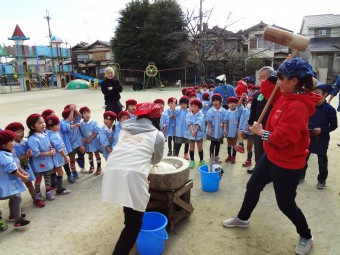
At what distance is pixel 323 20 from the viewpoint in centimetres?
3172

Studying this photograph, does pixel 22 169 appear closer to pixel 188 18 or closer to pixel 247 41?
pixel 188 18

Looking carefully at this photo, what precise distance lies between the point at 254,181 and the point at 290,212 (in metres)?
0.46

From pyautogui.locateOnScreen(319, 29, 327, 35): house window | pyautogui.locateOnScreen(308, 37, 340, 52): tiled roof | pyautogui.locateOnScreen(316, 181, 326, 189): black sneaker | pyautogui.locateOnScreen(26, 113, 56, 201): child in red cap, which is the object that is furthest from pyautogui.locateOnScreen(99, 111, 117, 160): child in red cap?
pyautogui.locateOnScreen(319, 29, 327, 35): house window

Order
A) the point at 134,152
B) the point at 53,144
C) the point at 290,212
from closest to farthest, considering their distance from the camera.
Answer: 1. the point at 134,152
2. the point at 290,212
3. the point at 53,144

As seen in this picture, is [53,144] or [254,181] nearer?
[254,181]

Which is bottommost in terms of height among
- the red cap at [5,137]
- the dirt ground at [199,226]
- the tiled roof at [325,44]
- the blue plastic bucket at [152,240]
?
the dirt ground at [199,226]

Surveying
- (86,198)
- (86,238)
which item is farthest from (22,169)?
(86,238)

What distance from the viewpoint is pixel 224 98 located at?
7.51 metres

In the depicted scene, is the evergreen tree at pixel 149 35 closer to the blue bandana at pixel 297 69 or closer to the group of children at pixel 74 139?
the group of children at pixel 74 139

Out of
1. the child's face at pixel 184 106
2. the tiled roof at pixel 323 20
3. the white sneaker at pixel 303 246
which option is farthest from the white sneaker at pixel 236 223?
the tiled roof at pixel 323 20

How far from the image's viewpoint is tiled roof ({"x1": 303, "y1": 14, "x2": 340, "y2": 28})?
101 feet

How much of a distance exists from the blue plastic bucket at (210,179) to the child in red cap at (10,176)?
2.55m

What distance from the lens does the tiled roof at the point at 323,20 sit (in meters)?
30.8

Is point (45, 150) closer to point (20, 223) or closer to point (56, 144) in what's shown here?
point (56, 144)
